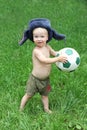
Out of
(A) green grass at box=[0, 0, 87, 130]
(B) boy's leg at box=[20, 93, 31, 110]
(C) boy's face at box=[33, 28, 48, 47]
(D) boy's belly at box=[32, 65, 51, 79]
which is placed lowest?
(A) green grass at box=[0, 0, 87, 130]

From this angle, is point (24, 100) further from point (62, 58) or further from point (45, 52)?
point (62, 58)

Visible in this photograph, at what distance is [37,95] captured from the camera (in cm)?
568

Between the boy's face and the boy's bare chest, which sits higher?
the boy's face

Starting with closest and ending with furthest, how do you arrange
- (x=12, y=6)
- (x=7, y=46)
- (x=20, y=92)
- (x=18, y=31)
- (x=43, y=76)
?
1. (x=43, y=76)
2. (x=20, y=92)
3. (x=7, y=46)
4. (x=18, y=31)
5. (x=12, y=6)

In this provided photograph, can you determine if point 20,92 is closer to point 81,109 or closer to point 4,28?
point 81,109

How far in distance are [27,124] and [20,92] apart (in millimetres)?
992

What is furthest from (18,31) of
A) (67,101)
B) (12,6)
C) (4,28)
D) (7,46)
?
(67,101)

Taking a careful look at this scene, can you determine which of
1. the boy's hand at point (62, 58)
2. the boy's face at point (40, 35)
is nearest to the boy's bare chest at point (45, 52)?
the boy's face at point (40, 35)

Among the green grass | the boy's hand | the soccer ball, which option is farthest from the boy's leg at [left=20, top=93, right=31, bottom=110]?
the boy's hand

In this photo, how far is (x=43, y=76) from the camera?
509 centimetres

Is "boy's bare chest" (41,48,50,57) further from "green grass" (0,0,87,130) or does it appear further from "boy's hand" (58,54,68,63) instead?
"green grass" (0,0,87,130)

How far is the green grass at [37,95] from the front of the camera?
482cm

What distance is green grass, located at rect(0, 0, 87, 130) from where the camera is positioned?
482cm

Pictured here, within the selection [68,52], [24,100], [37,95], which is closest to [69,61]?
[68,52]
